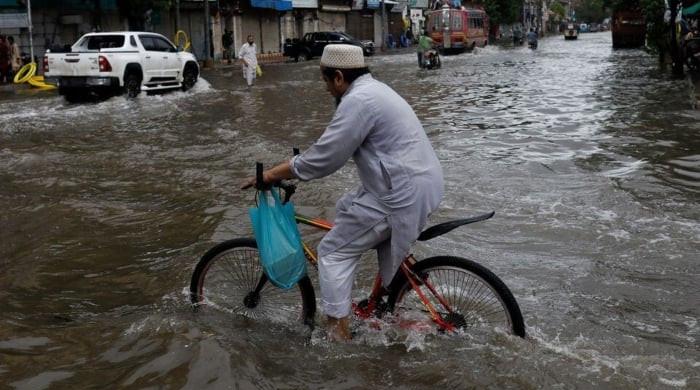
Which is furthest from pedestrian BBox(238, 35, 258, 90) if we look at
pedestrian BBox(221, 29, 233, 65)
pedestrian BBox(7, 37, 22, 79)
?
pedestrian BBox(221, 29, 233, 65)

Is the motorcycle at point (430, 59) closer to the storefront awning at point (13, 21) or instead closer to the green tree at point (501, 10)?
the storefront awning at point (13, 21)

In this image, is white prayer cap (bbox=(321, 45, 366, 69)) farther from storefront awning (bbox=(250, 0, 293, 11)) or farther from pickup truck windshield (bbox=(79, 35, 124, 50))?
storefront awning (bbox=(250, 0, 293, 11))

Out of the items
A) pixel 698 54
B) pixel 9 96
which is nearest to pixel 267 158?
pixel 9 96

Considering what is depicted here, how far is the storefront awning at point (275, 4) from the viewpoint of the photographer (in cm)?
3966

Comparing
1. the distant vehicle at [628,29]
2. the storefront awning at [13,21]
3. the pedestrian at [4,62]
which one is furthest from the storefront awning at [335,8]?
the pedestrian at [4,62]

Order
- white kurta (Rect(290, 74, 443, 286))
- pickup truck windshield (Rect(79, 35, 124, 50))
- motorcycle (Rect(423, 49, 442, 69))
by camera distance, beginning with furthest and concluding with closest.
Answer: motorcycle (Rect(423, 49, 442, 69))
pickup truck windshield (Rect(79, 35, 124, 50))
white kurta (Rect(290, 74, 443, 286))

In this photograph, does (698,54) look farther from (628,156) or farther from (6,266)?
(6,266)

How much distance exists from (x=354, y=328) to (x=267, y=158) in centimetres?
666

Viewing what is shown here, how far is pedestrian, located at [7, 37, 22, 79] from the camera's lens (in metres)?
23.6

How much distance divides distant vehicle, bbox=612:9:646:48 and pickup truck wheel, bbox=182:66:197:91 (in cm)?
2958

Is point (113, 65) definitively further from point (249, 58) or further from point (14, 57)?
point (14, 57)

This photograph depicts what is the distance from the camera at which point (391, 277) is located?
3.80 metres

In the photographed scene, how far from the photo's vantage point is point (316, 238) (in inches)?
244

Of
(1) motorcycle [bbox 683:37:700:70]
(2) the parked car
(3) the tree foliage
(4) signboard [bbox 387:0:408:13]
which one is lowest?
(1) motorcycle [bbox 683:37:700:70]
